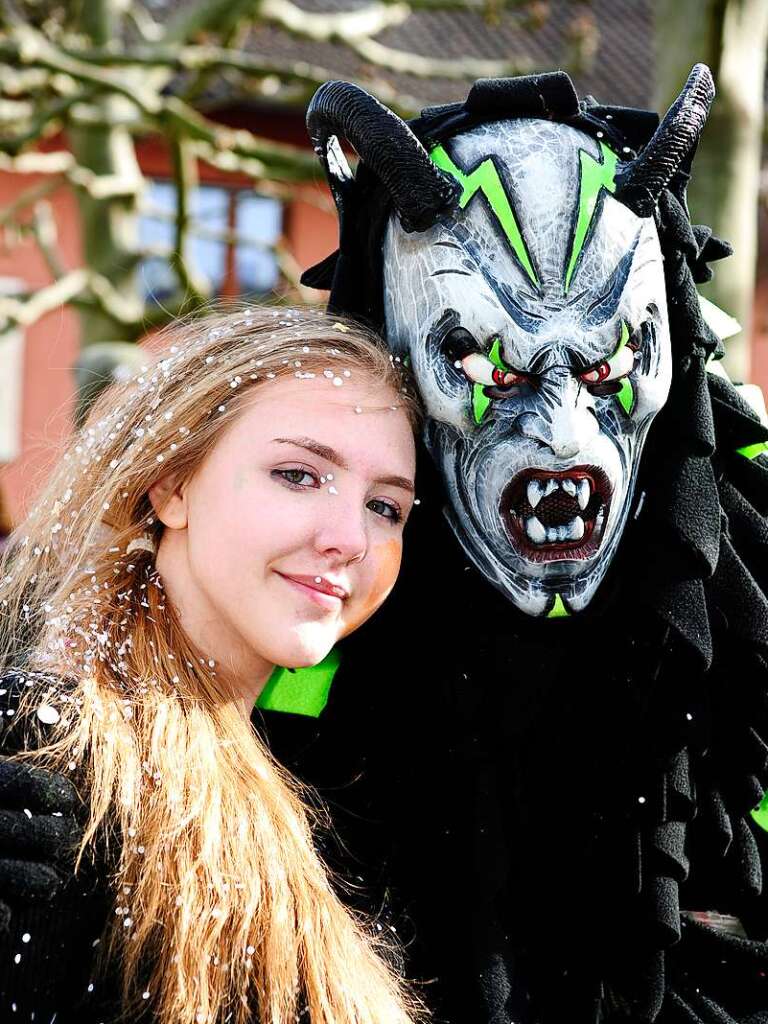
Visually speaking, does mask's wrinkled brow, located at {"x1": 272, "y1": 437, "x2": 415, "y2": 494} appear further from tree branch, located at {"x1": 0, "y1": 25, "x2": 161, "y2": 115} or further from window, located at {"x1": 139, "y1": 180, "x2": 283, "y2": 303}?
window, located at {"x1": 139, "y1": 180, "x2": 283, "y2": 303}

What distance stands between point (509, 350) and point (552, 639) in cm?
42

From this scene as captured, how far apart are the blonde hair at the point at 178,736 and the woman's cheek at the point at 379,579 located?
20 centimetres

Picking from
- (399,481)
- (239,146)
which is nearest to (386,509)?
(399,481)

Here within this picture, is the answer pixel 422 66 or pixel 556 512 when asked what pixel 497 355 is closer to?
pixel 556 512

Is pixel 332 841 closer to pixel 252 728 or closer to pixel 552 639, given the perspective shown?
pixel 252 728

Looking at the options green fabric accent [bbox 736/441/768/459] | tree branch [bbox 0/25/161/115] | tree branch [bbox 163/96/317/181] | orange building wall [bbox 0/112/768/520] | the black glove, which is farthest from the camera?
orange building wall [bbox 0/112/768/520]

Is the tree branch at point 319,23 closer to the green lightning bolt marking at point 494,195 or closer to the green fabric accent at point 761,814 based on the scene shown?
the green lightning bolt marking at point 494,195

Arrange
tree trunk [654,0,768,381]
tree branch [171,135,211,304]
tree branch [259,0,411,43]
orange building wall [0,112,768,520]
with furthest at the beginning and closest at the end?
orange building wall [0,112,768,520] < tree branch [259,0,411,43] < tree branch [171,135,211,304] < tree trunk [654,0,768,381]

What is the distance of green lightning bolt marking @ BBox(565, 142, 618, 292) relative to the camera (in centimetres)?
187

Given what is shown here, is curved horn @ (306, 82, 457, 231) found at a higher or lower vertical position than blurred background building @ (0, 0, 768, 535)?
lower

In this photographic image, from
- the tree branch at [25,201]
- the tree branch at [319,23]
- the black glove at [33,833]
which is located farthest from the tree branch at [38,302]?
the black glove at [33,833]

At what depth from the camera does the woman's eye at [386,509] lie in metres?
1.95

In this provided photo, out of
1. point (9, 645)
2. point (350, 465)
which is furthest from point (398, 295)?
point (9, 645)

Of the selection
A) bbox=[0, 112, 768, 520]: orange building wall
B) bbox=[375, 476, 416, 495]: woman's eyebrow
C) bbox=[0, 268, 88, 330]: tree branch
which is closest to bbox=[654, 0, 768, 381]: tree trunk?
bbox=[375, 476, 416, 495]: woman's eyebrow
